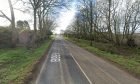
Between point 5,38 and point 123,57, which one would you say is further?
point 5,38

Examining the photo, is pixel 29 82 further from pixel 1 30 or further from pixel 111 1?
pixel 111 1

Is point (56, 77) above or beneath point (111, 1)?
beneath

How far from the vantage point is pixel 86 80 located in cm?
1452

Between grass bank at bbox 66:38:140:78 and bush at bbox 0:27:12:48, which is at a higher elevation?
bush at bbox 0:27:12:48

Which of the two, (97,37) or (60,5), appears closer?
(60,5)

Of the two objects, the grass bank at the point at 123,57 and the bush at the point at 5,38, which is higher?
the bush at the point at 5,38

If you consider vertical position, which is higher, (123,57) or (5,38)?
(5,38)

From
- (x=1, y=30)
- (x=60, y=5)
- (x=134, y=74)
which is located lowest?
(x=134, y=74)

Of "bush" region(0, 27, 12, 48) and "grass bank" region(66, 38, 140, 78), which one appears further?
"bush" region(0, 27, 12, 48)

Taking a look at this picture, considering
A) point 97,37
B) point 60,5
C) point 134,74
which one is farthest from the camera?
point 97,37

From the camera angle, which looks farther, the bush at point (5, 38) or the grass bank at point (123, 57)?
the bush at point (5, 38)

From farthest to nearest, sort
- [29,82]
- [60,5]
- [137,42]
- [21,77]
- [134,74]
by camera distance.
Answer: [137,42] → [60,5] → [134,74] → [21,77] → [29,82]

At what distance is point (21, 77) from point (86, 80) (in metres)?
3.87

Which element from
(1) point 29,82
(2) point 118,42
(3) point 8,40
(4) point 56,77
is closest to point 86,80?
(4) point 56,77
